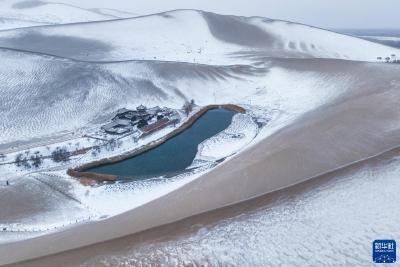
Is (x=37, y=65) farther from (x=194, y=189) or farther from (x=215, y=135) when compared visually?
(x=194, y=189)

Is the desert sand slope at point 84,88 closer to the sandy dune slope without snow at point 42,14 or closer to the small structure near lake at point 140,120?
the small structure near lake at point 140,120

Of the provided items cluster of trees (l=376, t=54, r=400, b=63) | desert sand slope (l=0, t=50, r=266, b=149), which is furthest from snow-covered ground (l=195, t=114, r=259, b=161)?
cluster of trees (l=376, t=54, r=400, b=63)

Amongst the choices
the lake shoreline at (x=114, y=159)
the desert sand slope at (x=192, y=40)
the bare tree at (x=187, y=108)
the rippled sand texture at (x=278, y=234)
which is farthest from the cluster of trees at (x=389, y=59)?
the rippled sand texture at (x=278, y=234)

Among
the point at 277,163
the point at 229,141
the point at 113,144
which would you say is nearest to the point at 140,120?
the point at 113,144

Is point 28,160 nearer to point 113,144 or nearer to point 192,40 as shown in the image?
point 113,144

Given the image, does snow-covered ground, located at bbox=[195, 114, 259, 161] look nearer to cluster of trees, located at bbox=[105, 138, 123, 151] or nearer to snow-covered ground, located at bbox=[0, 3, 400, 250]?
snow-covered ground, located at bbox=[0, 3, 400, 250]

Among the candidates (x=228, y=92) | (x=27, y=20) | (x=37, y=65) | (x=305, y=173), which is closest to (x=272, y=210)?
(x=305, y=173)

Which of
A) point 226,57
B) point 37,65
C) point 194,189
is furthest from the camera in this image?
point 226,57
